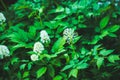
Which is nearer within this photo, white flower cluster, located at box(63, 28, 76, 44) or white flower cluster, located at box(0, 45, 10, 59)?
white flower cluster, located at box(63, 28, 76, 44)

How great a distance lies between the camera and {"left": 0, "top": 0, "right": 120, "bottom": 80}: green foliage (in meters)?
3.14

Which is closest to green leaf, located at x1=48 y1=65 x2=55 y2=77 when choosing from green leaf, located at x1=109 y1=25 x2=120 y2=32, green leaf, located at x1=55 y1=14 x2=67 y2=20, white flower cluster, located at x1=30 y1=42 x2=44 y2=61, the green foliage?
the green foliage

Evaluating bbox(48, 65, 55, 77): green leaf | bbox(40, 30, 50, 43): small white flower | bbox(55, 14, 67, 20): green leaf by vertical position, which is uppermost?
bbox(55, 14, 67, 20): green leaf

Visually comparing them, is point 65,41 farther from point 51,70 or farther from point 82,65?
point 82,65

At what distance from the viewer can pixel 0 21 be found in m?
3.92

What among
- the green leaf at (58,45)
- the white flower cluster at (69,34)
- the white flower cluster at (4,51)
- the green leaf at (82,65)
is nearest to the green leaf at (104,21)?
the white flower cluster at (69,34)

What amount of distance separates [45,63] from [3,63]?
657 mm

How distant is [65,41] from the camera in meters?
3.26

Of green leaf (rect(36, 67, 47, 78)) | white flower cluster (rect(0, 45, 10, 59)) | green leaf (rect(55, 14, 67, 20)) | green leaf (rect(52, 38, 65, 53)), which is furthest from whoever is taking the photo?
green leaf (rect(55, 14, 67, 20))

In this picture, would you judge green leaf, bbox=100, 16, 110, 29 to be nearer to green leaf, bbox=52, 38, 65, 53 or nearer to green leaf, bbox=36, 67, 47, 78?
green leaf, bbox=52, 38, 65, 53

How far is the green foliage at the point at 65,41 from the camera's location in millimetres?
3143

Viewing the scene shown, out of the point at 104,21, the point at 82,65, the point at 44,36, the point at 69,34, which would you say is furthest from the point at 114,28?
the point at 44,36

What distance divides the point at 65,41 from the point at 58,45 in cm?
9

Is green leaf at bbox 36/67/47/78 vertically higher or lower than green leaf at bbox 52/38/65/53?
lower
